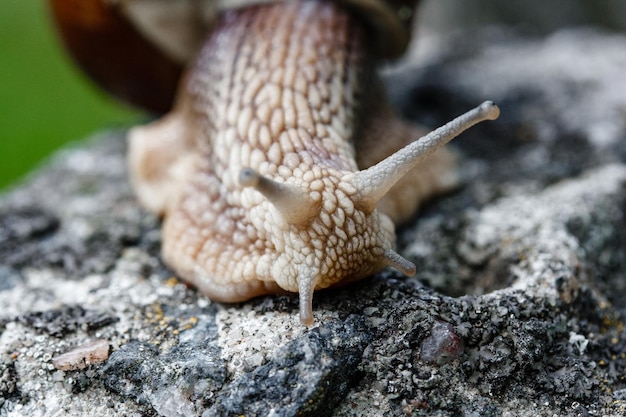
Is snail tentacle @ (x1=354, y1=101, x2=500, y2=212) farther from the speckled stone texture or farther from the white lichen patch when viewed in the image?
the white lichen patch

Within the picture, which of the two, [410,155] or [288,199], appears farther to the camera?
[410,155]


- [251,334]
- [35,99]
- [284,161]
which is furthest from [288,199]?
[35,99]

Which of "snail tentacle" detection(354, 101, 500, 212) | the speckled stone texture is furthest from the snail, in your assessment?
the speckled stone texture

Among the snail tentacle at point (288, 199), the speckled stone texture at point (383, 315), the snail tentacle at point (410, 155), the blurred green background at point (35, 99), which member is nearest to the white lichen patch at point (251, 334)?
the speckled stone texture at point (383, 315)

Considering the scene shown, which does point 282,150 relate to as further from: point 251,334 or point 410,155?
point 251,334

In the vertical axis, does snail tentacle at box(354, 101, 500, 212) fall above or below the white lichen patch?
above

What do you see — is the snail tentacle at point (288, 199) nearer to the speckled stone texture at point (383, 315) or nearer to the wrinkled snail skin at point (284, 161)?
the wrinkled snail skin at point (284, 161)

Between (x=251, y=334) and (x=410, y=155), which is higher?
(x=410, y=155)
